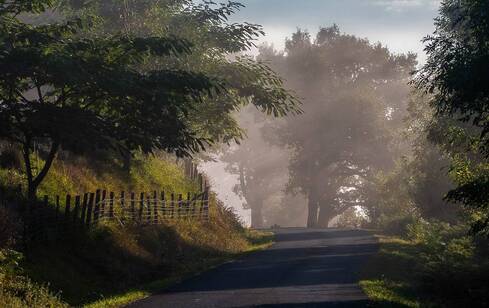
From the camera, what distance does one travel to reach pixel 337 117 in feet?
232

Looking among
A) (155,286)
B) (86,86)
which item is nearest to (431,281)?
(155,286)

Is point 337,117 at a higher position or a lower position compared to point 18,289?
higher

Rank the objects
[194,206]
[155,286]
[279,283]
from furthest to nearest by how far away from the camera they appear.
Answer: [194,206], [279,283], [155,286]

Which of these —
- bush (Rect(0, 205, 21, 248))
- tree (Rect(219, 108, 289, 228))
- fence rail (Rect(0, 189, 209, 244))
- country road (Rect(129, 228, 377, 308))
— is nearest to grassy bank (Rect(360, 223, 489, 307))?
country road (Rect(129, 228, 377, 308))

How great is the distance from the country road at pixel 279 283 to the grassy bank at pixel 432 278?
718 millimetres

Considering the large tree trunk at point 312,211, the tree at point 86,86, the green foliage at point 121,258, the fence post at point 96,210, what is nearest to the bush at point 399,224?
the green foliage at point 121,258

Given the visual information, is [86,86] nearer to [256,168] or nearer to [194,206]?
[194,206]

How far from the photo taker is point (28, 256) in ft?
61.0

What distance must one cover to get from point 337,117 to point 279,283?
51206 mm

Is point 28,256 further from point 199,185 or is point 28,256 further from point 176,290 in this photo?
point 199,185

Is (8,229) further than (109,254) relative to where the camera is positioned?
No

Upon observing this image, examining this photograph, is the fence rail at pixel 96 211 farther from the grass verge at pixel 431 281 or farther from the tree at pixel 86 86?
the grass verge at pixel 431 281

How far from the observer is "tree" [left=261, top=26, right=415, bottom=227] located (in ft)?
233

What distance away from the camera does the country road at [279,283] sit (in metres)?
16.9
